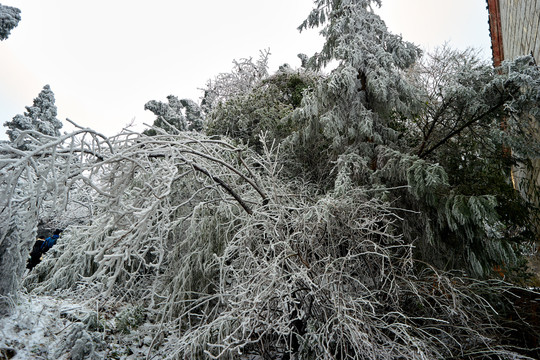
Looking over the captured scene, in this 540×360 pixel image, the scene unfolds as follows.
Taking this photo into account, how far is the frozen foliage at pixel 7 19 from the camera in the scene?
631cm

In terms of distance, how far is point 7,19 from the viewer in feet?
20.7

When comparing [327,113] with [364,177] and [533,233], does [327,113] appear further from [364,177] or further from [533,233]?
[533,233]

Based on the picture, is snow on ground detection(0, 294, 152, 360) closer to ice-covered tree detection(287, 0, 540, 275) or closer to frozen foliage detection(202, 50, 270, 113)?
ice-covered tree detection(287, 0, 540, 275)

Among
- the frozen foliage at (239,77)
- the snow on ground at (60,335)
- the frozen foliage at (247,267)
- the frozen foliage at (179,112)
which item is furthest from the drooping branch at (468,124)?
the frozen foliage at (179,112)

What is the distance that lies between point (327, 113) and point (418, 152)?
167 centimetres

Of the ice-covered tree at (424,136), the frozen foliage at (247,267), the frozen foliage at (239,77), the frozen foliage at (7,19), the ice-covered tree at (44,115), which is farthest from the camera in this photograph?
the ice-covered tree at (44,115)

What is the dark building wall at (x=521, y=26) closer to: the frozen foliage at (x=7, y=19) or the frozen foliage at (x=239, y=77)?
the frozen foliage at (x=239, y=77)

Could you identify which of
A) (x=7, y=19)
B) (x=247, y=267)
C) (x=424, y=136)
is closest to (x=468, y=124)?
(x=424, y=136)

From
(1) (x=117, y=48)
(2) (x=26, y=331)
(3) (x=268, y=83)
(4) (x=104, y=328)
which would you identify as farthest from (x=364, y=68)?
(1) (x=117, y=48)

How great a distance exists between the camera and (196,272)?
4.54 meters

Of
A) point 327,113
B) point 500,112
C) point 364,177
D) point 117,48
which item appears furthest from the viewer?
point 117,48

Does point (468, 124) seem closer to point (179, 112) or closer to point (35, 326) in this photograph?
point (35, 326)

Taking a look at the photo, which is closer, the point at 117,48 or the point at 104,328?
the point at 104,328

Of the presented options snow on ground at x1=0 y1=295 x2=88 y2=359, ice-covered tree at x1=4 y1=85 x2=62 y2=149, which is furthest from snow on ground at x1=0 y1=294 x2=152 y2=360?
ice-covered tree at x1=4 y1=85 x2=62 y2=149
